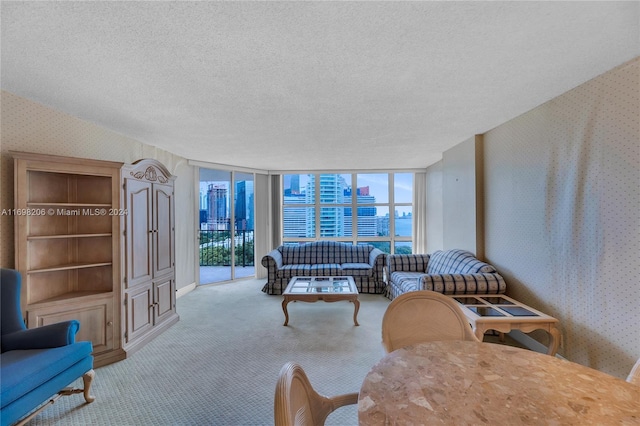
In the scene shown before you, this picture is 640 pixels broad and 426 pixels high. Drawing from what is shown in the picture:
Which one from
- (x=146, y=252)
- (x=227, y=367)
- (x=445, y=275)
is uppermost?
(x=146, y=252)

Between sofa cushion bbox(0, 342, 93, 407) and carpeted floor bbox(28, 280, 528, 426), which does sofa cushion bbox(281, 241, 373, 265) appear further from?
sofa cushion bbox(0, 342, 93, 407)

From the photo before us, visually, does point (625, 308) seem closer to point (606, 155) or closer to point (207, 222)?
point (606, 155)

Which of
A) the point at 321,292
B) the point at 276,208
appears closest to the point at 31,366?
the point at 321,292

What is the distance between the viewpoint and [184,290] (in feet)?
15.0

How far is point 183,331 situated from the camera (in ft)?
10.3

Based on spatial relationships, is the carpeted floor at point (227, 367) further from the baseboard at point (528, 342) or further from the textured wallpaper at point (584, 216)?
the textured wallpaper at point (584, 216)

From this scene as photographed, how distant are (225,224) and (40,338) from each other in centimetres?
348

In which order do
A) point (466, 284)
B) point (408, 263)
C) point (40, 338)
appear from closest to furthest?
point (40, 338) < point (466, 284) < point (408, 263)

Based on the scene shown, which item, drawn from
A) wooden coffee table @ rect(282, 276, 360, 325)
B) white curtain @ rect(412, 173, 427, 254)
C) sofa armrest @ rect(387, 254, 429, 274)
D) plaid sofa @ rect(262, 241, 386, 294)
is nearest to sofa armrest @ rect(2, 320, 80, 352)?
wooden coffee table @ rect(282, 276, 360, 325)

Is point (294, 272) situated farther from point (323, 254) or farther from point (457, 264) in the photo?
point (457, 264)

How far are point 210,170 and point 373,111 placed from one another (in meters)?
3.80

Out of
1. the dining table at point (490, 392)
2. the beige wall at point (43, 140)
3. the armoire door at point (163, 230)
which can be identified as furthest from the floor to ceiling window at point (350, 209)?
the dining table at point (490, 392)

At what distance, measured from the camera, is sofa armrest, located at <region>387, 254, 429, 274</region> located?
4266 millimetres

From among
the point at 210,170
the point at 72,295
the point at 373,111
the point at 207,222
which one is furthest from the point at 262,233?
the point at 373,111
